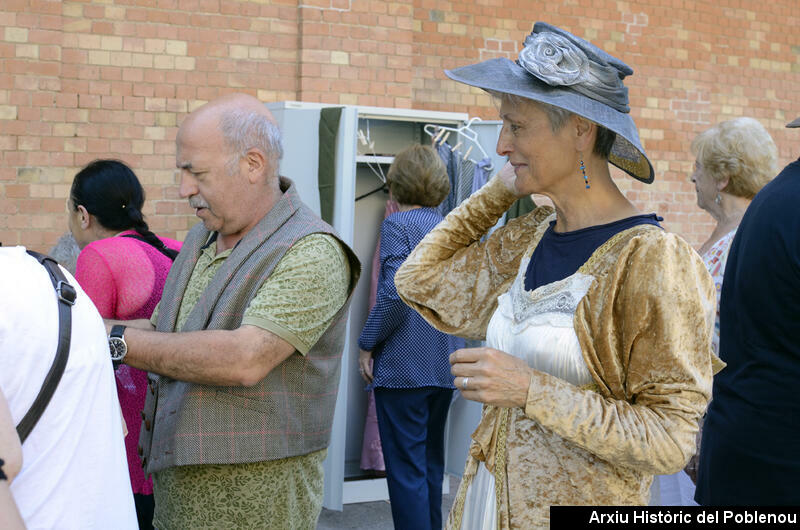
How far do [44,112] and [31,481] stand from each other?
4.15 metres

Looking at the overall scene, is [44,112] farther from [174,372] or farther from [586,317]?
[586,317]

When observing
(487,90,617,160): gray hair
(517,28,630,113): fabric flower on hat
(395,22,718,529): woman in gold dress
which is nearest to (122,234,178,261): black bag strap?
(395,22,718,529): woman in gold dress

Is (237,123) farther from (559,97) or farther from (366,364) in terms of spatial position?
(366,364)

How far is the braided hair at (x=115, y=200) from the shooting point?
3.41m

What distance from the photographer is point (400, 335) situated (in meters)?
4.52

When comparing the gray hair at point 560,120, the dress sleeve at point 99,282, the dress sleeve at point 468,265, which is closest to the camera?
the gray hair at point 560,120

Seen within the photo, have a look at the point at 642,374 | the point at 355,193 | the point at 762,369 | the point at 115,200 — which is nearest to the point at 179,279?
the point at 115,200

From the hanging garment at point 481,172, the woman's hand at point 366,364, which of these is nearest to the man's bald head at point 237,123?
the woman's hand at point 366,364

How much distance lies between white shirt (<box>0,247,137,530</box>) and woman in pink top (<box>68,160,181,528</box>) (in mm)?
1538

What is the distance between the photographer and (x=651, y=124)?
26.2 ft

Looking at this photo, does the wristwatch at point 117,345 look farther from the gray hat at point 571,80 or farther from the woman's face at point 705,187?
the woman's face at point 705,187

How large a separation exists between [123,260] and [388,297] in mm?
1595

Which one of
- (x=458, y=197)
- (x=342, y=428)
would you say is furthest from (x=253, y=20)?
(x=342, y=428)

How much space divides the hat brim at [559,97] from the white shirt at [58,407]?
1.00 m
